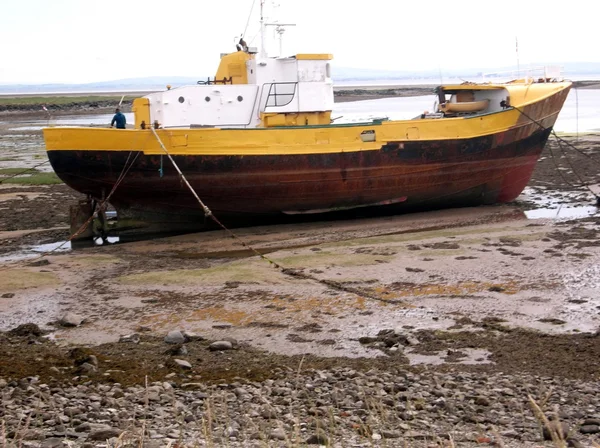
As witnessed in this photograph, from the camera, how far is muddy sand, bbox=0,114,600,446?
24.4ft

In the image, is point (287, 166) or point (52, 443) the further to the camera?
point (287, 166)

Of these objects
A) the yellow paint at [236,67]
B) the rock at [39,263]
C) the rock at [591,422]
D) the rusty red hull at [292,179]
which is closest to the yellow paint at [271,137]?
the rusty red hull at [292,179]

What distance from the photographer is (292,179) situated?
47.1 ft

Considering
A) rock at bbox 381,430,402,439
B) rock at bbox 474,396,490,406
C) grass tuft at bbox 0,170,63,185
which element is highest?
grass tuft at bbox 0,170,63,185

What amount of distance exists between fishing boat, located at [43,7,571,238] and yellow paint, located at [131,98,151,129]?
2 centimetres

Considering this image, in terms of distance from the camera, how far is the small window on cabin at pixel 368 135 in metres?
14.7

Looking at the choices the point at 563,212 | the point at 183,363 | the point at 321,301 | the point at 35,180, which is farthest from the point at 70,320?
the point at 35,180

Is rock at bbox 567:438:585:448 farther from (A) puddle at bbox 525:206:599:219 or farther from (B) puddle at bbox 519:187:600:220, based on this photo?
(A) puddle at bbox 525:206:599:219

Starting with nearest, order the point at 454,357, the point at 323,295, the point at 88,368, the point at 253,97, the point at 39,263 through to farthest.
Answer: the point at 88,368, the point at 454,357, the point at 323,295, the point at 39,263, the point at 253,97

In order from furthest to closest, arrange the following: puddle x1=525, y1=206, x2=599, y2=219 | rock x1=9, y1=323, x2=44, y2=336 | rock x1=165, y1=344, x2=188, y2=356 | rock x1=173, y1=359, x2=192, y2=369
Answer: puddle x1=525, y1=206, x2=599, y2=219, rock x1=9, y1=323, x2=44, y2=336, rock x1=165, y1=344, x2=188, y2=356, rock x1=173, y1=359, x2=192, y2=369

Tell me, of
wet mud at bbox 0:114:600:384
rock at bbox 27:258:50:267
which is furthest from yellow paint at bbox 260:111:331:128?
rock at bbox 27:258:50:267

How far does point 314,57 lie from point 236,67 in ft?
5.01

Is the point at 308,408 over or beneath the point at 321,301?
over

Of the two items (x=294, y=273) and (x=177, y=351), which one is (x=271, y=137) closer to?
(x=294, y=273)
